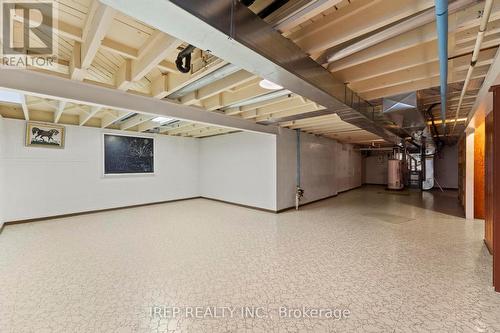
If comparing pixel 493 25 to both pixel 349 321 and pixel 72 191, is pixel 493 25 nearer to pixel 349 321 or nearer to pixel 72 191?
pixel 349 321

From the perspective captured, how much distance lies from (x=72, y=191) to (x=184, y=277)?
4527mm

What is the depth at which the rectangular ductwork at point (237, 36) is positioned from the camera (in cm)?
97

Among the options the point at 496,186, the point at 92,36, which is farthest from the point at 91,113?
the point at 496,186

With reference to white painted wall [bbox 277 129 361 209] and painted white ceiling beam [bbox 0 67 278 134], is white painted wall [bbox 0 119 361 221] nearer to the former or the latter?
white painted wall [bbox 277 129 361 209]

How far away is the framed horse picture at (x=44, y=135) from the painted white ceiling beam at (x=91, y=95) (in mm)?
3333

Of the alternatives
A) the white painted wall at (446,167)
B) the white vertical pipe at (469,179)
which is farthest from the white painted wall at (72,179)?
the white painted wall at (446,167)

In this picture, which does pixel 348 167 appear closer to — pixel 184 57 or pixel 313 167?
pixel 313 167

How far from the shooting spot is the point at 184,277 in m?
2.26

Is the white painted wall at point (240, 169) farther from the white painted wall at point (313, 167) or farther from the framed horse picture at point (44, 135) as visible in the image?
the framed horse picture at point (44, 135)

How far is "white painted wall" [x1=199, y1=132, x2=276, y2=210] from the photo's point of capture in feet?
17.8

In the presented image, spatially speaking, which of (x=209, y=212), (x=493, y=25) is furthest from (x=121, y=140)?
(x=493, y=25)

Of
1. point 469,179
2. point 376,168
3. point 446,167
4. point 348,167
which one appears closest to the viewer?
point 469,179

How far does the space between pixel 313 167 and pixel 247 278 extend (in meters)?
4.83

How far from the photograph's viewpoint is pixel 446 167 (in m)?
9.75
